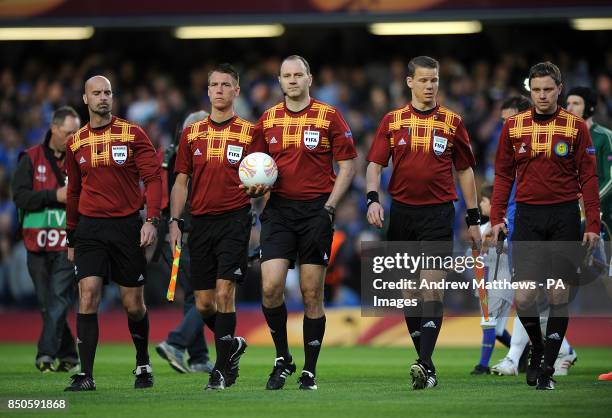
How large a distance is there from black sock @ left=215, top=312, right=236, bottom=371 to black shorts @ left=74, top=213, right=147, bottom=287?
832mm

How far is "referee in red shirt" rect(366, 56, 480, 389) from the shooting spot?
10.7 m

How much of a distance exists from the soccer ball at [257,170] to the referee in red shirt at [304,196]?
0.23m

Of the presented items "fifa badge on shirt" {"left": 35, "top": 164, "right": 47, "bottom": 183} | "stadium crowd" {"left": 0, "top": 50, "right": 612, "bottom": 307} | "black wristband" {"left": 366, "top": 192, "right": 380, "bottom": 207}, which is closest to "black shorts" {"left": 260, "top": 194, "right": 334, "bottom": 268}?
"black wristband" {"left": 366, "top": 192, "right": 380, "bottom": 207}

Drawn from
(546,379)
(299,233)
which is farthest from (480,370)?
(299,233)

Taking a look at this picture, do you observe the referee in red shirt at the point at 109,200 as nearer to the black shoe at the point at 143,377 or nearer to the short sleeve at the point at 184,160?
the black shoe at the point at 143,377

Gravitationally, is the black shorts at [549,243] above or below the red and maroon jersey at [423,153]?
below

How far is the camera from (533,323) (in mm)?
10555

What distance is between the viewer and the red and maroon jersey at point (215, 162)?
35.2ft

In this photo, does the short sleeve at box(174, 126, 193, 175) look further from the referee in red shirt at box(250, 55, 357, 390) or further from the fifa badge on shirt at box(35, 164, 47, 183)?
the fifa badge on shirt at box(35, 164, 47, 183)

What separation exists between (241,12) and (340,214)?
426 cm

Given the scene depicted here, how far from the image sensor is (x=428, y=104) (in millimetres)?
10859

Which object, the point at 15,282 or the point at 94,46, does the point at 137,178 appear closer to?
the point at 15,282

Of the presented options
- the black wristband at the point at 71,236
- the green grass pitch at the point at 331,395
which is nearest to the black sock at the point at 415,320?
the green grass pitch at the point at 331,395
